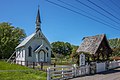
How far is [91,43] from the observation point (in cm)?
2678

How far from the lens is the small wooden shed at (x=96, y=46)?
25375mm

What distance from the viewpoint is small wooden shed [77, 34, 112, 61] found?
2538 centimetres

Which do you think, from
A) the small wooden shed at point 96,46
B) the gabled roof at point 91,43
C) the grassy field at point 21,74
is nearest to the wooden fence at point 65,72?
the grassy field at point 21,74

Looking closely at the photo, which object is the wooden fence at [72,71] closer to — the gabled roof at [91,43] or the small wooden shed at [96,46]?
the small wooden shed at [96,46]

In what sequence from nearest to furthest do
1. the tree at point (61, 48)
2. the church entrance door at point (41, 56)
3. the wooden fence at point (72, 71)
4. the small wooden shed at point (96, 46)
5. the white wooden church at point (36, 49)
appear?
the wooden fence at point (72, 71) < the small wooden shed at point (96, 46) < the white wooden church at point (36, 49) < the church entrance door at point (41, 56) < the tree at point (61, 48)

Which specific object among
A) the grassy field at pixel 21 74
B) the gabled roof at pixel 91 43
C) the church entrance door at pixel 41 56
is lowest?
the grassy field at pixel 21 74

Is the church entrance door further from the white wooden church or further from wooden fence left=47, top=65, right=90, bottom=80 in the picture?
wooden fence left=47, top=65, right=90, bottom=80

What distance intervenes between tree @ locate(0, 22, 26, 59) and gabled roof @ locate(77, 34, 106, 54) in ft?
118

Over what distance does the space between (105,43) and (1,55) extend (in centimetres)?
3977

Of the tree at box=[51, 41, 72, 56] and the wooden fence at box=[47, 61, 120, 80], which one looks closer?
the wooden fence at box=[47, 61, 120, 80]

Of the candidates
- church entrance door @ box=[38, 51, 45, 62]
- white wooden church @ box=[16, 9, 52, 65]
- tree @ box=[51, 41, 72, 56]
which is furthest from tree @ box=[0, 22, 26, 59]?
tree @ box=[51, 41, 72, 56]

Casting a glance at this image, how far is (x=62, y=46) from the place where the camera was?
116m

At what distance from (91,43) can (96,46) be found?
1.27 meters

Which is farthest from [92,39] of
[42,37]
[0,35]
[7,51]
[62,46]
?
[62,46]
